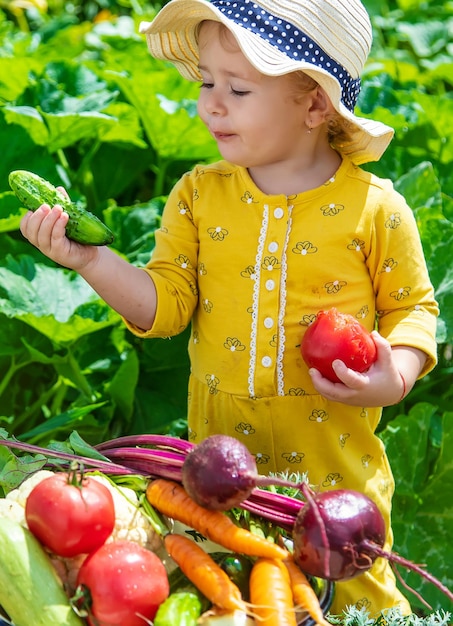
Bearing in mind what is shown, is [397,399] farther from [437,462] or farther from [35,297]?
[35,297]

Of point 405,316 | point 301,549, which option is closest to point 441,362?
point 405,316

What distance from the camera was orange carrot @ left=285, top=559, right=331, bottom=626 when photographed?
210cm

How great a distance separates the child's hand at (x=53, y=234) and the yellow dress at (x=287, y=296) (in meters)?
0.26

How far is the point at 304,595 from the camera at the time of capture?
6.97 feet

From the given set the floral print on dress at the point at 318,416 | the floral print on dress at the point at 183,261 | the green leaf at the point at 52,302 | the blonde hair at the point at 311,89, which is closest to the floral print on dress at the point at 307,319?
the floral print on dress at the point at 318,416

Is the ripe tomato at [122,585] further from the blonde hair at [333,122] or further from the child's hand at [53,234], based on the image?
the blonde hair at [333,122]

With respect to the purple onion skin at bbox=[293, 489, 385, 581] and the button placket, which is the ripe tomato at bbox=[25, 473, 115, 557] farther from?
the button placket

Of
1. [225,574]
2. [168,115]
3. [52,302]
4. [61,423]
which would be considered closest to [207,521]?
[225,574]

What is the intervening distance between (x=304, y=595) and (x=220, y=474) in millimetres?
309

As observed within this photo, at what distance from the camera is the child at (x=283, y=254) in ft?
8.04

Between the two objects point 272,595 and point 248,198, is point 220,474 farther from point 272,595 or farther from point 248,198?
point 248,198

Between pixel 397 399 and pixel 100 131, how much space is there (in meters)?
2.04

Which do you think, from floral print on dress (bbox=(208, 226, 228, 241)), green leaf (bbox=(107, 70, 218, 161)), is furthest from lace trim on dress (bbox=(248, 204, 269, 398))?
green leaf (bbox=(107, 70, 218, 161))

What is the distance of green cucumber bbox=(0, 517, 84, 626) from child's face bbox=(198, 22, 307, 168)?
106cm
